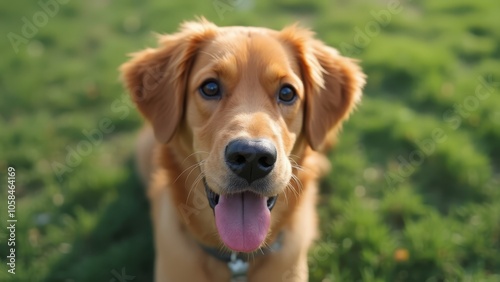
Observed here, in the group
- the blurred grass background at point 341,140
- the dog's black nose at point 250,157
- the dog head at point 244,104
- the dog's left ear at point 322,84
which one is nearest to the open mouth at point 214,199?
the dog head at point 244,104

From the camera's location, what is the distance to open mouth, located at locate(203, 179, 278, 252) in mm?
2965

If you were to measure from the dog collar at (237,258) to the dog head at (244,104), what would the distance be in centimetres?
20

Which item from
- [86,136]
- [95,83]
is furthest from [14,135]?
[95,83]

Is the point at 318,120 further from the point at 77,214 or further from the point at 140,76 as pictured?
the point at 77,214

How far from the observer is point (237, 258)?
3316mm

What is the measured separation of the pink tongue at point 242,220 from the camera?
9.73ft

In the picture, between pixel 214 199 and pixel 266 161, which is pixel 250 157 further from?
pixel 214 199

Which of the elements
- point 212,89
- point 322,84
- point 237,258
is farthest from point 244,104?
point 237,258

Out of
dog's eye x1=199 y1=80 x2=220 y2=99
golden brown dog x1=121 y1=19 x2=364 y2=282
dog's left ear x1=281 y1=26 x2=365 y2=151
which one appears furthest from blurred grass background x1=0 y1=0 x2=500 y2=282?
dog's eye x1=199 y1=80 x2=220 y2=99

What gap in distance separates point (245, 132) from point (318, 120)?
0.82 meters

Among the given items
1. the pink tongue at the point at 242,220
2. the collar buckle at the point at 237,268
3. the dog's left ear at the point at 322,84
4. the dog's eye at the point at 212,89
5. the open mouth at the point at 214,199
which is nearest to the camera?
the pink tongue at the point at 242,220

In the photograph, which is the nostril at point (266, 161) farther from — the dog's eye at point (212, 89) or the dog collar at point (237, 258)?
the dog collar at point (237, 258)

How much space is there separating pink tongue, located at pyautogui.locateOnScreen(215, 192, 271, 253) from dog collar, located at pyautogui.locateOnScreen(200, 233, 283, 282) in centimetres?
33

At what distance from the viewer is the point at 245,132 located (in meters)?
2.78
